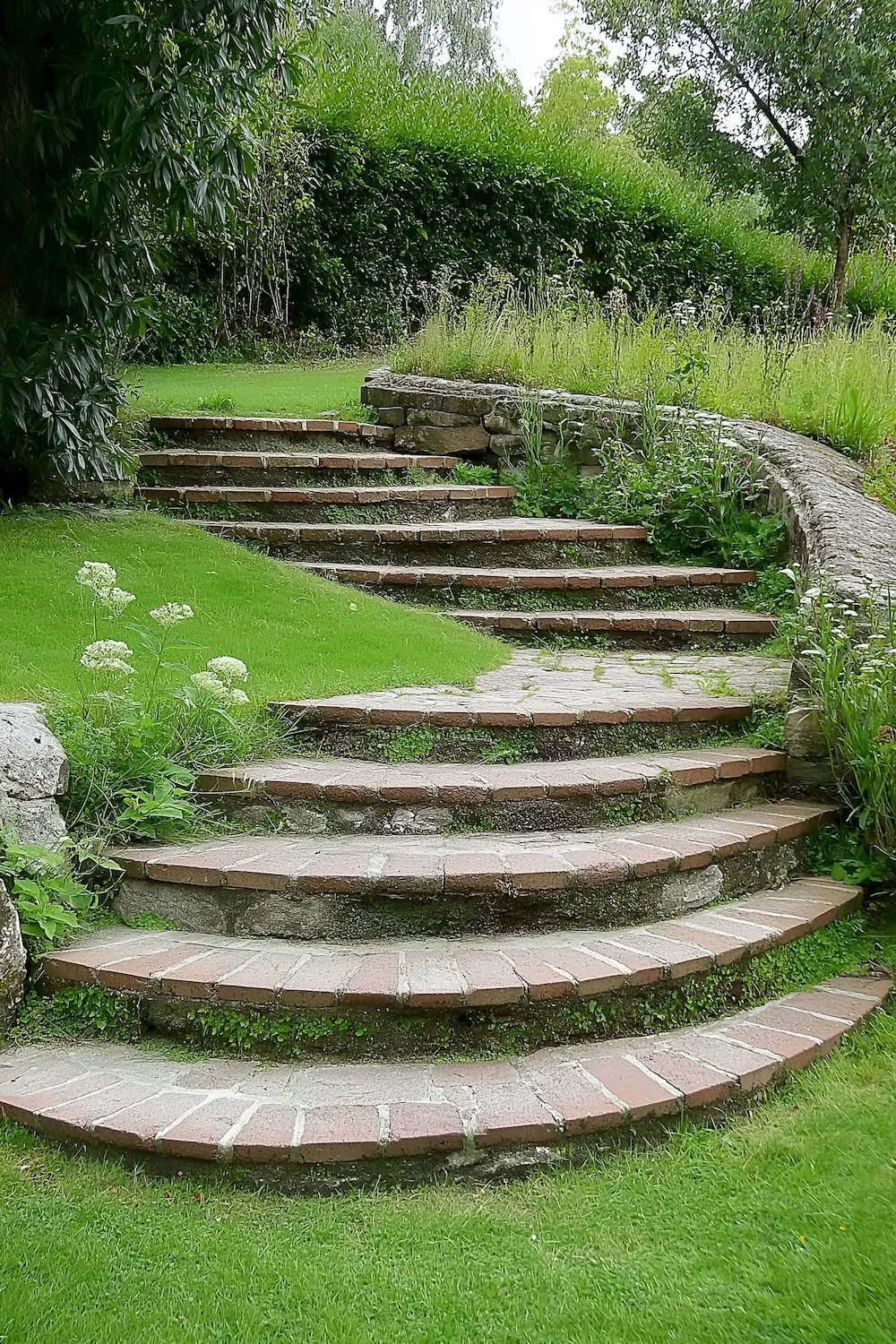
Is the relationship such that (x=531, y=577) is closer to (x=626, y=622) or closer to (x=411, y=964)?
(x=626, y=622)

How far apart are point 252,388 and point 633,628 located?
5.30m

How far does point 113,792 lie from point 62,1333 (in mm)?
1567

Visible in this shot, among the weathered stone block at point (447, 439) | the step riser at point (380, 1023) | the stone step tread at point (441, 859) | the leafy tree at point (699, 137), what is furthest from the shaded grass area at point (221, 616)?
the leafy tree at point (699, 137)

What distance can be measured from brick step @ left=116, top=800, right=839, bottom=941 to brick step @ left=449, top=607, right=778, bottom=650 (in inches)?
75.3

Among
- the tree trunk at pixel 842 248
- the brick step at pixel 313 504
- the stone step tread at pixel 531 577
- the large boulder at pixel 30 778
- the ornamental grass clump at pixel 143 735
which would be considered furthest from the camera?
the tree trunk at pixel 842 248

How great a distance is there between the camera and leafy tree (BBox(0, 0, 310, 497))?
4684 mm

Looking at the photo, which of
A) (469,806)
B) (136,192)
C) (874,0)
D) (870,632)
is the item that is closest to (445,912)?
(469,806)

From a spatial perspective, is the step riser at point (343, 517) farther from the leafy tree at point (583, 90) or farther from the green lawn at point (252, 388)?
the leafy tree at point (583, 90)

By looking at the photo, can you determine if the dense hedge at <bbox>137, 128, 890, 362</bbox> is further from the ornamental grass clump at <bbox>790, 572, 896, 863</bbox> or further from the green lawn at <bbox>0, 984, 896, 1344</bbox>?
the green lawn at <bbox>0, 984, 896, 1344</bbox>

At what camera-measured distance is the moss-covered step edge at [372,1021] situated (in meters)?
2.53

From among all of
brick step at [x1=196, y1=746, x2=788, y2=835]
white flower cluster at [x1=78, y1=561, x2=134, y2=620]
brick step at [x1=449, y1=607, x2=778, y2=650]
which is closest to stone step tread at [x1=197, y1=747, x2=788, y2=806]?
brick step at [x1=196, y1=746, x2=788, y2=835]

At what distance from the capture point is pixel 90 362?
5355mm

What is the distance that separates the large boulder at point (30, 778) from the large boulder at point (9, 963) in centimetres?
25

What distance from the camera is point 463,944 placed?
2.81 m
